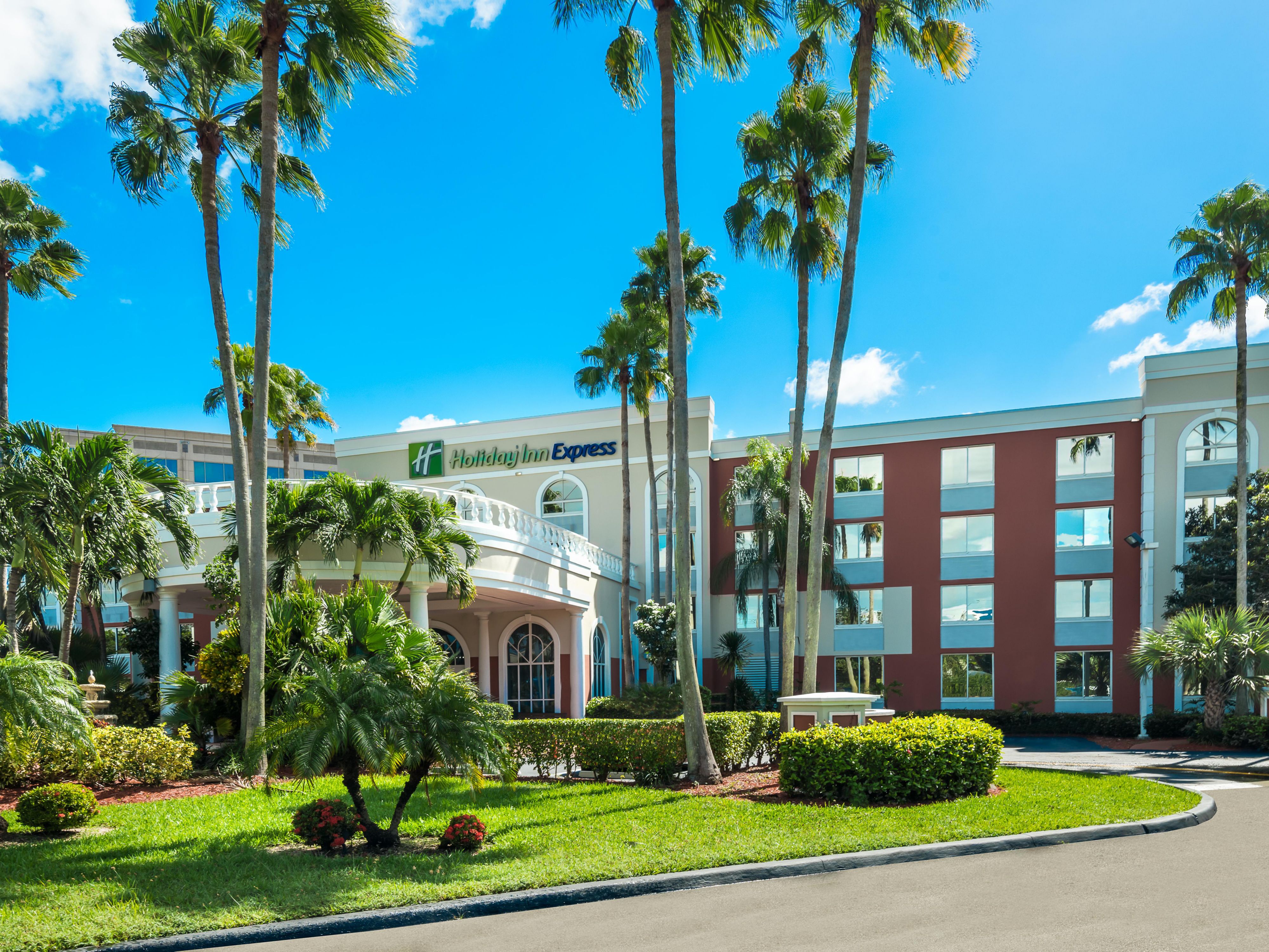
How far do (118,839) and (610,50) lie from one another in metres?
14.3

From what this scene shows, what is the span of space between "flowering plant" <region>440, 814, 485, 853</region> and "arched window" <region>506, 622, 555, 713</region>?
2076 centimetres

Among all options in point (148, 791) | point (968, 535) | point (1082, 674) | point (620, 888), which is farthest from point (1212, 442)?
point (148, 791)

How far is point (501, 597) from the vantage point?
79.7 feet

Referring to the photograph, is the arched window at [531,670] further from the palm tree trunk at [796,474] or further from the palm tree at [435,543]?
the palm tree trunk at [796,474]

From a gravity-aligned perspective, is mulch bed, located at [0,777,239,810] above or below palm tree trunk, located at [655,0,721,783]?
below

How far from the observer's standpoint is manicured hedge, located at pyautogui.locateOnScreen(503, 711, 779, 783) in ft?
46.2

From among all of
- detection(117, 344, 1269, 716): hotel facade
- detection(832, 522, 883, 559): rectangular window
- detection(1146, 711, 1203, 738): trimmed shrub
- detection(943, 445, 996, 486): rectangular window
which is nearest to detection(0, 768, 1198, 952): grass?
detection(117, 344, 1269, 716): hotel facade

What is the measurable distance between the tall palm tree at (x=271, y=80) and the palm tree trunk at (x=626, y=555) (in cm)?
1412

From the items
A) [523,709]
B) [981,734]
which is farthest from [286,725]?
[523,709]

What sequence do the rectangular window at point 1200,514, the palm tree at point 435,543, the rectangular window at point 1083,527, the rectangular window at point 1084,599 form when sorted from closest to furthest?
the palm tree at point 435,543 < the rectangular window at point 1200,514 < the rectangular window at point 1084,599 < the rectangular window at point 1083,527

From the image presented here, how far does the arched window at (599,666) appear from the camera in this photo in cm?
2844

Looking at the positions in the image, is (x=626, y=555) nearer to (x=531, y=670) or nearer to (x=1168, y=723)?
(x=531, y=670)

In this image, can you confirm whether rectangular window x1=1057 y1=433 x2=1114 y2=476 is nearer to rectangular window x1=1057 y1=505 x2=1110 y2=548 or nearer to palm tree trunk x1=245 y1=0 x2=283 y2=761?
rectangular window x1=1057 y1=505 x2=1110 y2=548

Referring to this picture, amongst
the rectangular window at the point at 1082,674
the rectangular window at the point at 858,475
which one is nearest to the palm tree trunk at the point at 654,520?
the rectangular window at the point at 858,475
